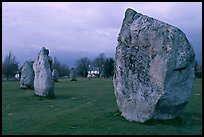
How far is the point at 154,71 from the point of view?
1221 centimetres

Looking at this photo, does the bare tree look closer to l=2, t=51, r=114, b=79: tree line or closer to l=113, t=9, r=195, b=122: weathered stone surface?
l=2, t=51, r=114, b=79: tree line

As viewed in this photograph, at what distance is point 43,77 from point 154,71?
41.5 ft

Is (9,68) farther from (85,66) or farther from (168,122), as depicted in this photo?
(168,122)

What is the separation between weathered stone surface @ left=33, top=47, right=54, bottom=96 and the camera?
23.0m

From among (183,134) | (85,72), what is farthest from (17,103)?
(85,72)

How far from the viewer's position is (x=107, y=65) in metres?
92.2

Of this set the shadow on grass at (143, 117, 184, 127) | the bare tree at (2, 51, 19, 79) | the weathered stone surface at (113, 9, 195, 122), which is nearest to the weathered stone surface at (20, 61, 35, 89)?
the weathered stone surface at (113, 9, 195, 122)

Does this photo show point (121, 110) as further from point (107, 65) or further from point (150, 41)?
point (107, 65)

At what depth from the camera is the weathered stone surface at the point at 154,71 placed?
39.3 ft

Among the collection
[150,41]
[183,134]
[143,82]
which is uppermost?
[150,41]

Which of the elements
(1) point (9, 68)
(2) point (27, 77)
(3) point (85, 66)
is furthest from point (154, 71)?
(3) point (85, 66)

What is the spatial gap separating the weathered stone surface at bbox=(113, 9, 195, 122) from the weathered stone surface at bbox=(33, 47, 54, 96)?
10674 millimetres

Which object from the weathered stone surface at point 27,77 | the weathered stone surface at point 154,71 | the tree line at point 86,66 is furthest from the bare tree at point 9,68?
the weathered stone surface at point 154,71

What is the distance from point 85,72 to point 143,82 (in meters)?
102
